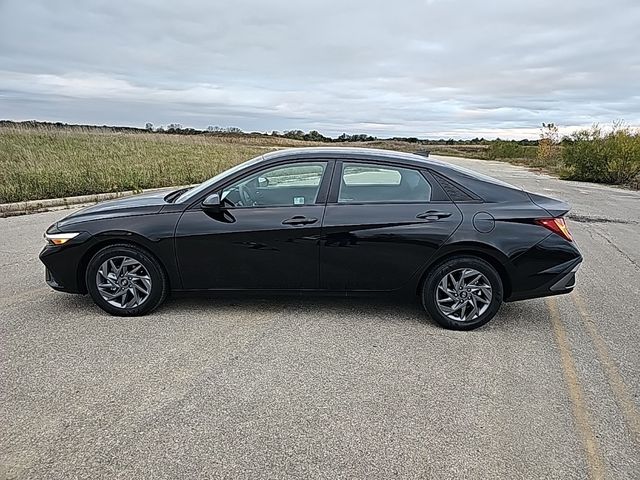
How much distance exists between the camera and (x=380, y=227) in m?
4.75

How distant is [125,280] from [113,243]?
34cm

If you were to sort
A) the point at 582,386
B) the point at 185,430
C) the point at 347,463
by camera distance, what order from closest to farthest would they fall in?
the point at 347,463, the point at 185,430, the point at 582,386

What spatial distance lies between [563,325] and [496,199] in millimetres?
1325

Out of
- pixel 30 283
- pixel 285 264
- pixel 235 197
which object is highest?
pixel 235 197

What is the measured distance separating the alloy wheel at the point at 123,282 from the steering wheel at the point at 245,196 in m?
1.05

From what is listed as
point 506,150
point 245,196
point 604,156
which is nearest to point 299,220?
point 245,196

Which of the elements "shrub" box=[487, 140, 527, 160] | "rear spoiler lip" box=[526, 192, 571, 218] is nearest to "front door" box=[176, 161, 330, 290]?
"rear spoiler lip" box=[526, 192, 571, 218]

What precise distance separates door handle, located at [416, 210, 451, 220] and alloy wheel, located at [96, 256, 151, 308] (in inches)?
96.5

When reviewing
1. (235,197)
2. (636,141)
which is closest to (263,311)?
(235,197)

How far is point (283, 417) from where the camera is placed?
3.27 m

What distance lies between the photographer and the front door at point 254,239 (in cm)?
477

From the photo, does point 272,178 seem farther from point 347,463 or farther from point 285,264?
point 347,463

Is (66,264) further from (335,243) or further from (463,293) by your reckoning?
(463,293)

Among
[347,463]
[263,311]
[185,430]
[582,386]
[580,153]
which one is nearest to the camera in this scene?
[347,463]
